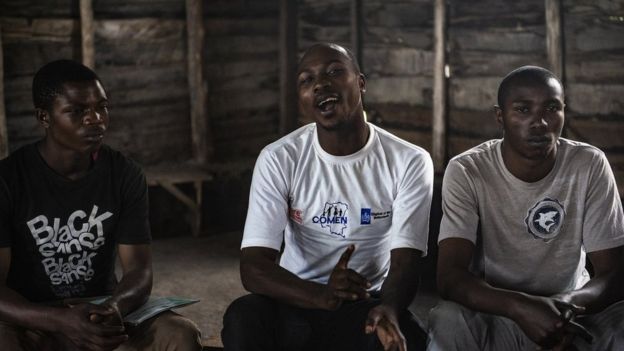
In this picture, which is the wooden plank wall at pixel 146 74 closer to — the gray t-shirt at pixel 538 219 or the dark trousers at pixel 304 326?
the dark trousers at pixel 304 326

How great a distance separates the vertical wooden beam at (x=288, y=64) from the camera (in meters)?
8.19

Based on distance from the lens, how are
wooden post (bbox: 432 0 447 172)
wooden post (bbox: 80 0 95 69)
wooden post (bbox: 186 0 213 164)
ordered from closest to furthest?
wooden post (bbox: 432 0 447 172), wooden post (bbox: 80 0 95 69), wooden post (bbox: 186 0 213 164)

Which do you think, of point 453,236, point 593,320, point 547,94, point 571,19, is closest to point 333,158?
point 453,236

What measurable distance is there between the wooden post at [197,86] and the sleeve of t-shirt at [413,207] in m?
4.39

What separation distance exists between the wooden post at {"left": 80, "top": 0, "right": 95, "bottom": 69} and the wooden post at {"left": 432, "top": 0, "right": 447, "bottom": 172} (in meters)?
2.69

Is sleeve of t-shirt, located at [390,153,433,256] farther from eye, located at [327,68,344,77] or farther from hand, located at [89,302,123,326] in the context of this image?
hand, located at [89,302,123,326]

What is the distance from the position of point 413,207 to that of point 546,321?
683 millimetres

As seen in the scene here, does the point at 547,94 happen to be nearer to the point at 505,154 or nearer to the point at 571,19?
the point at 505,154

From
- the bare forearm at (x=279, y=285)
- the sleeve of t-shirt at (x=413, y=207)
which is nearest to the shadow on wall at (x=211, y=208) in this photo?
the bare forearm at (x=279, y=285)

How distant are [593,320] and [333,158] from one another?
1.22m

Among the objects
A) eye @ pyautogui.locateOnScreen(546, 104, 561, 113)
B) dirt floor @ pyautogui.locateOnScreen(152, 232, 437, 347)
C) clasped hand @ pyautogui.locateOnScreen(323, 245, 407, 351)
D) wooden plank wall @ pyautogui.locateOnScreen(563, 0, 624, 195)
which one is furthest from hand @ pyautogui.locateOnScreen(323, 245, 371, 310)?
wooden plank wall @ pyautogui.locateOnScreen(563, 0, 624, 195)

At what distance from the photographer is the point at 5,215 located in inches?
143

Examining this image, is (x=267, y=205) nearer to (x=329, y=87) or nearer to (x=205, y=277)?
(x=329, y=87)

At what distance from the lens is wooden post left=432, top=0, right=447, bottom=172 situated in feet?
22.3
